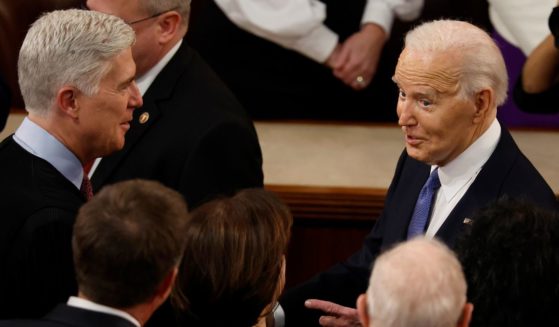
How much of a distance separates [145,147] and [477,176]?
112 cm

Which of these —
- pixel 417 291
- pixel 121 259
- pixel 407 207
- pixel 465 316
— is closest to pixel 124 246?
pixel 121 259

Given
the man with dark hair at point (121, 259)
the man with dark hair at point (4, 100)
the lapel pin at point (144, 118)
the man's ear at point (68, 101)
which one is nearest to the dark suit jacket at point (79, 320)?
the man with dark hair at point (121, 259)

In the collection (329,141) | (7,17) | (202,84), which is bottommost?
(329,141)

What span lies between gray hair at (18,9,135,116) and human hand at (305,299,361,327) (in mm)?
897

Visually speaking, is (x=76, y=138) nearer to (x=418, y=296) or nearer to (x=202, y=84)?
(x=202, y=84)

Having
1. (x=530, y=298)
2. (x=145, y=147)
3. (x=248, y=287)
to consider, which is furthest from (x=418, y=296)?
(x=145, y=147)

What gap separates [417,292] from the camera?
2180mm

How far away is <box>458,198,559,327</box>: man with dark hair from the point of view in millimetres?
2393

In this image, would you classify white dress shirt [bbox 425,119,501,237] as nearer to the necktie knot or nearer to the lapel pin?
the necktie knot

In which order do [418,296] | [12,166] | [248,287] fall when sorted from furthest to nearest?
[12,166], [248,287], [418,296]

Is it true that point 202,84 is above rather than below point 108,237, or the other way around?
below

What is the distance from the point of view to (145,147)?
3631mm

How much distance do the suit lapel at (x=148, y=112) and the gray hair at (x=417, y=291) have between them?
61.8 inches

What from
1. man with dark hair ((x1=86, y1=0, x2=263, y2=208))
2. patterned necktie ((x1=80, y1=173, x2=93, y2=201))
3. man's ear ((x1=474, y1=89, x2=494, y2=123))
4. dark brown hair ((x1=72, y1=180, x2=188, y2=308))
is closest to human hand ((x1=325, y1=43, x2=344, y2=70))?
man with dark hair ((x1=86, y1=0, x2=263, y2=208))
